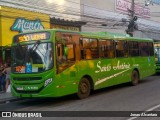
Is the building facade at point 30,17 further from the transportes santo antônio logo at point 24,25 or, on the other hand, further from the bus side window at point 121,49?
the bus side window at point 121,49

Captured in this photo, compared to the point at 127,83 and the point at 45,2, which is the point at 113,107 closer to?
the point at 127,83

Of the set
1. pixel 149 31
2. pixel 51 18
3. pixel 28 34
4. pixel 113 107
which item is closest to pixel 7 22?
pixel 51 18

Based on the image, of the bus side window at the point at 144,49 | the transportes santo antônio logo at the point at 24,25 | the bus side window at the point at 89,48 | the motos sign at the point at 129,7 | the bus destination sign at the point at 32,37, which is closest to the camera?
the bus destination sign at the point at 32,37

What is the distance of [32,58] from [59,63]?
1.01 meters

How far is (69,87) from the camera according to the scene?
13.0 metres

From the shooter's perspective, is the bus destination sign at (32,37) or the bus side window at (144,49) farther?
the bus side window at (144,49)

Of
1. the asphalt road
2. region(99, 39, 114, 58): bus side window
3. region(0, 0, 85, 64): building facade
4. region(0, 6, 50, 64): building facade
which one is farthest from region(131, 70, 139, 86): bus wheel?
region(0, 6, 50, 64): building facade

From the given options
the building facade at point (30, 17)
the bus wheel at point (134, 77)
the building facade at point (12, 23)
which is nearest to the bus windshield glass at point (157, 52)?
the bus wheel at point (134, 77)

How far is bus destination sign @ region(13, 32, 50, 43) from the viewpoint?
12.6m

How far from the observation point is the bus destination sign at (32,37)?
12648 mm

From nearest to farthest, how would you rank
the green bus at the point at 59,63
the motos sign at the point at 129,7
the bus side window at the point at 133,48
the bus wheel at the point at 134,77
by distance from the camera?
the green bus at the point at 59,63 → the bus side window at the point at 133,48 → the bus wheel at the point at 134,77 → the motos sign at the point at 129,7

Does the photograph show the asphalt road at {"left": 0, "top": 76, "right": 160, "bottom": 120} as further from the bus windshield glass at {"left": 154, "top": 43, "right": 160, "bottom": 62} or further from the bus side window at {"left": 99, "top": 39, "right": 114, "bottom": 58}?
the bus windshield glass at {"left": 154, "top": 43, "right": 160, "bottom": 62}

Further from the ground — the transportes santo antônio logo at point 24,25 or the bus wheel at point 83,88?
the transportes santo antônio logo at point 24,25

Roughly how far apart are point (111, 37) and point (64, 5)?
13574 millimetres
